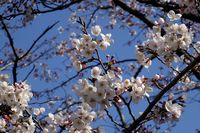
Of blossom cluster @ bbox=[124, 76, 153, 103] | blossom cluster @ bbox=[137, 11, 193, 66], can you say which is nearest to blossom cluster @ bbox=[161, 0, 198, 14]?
blossom cluster @ bbox=[137, 11, 193, 66]

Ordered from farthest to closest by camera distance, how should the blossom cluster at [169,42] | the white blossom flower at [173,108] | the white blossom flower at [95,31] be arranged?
the white blossom flower at [95,31]
the blossom cluster at [169,42]
the white blossom flower at [173,108]

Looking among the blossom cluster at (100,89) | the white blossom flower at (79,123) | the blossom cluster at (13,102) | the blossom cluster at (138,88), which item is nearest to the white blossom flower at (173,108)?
the blossom cluster at (138,88)

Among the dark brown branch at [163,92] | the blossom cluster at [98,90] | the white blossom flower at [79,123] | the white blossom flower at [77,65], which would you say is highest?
the white blossom flower at [77,65]

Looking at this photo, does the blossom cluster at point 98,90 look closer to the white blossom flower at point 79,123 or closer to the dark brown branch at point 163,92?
the dark brown branch at point 163,92

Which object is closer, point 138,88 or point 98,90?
point 98,90

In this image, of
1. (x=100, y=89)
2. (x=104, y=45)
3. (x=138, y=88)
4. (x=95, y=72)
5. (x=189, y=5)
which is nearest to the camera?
(x=100, y=89)

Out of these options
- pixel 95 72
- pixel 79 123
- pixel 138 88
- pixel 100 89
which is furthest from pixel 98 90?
pixel 79 123

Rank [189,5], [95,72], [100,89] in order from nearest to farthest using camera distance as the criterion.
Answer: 1. [100,89]
2. [95,72]
3. [189,5]

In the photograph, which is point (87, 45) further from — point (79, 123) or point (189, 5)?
point (189, 5)

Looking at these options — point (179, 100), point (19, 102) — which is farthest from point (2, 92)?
point (179, 100)

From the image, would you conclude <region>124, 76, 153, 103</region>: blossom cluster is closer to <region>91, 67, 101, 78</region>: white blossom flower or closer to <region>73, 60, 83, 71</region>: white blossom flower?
<region>91, 67, 101, 78</region>: white blossom flower

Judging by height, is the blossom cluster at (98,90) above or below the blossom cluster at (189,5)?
below

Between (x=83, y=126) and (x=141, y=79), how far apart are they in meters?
0.77

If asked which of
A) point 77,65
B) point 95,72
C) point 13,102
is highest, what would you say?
point 77,65
